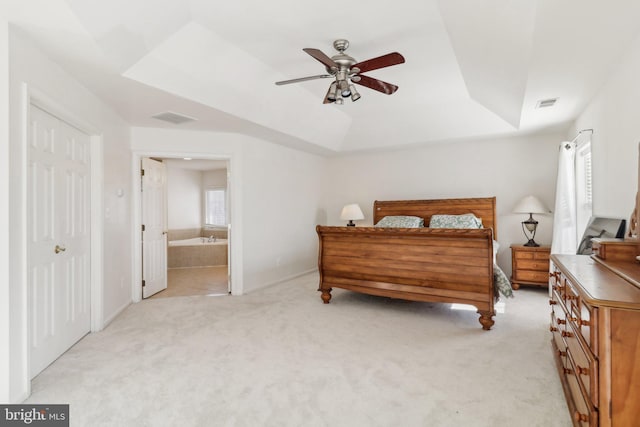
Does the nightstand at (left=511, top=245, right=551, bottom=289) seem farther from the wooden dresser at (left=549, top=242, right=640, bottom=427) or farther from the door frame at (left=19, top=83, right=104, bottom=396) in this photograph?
the door frame at (left=19, top=83, right=104, bottom=396)

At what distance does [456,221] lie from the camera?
16.5 ft

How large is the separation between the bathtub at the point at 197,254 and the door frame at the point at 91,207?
349cm

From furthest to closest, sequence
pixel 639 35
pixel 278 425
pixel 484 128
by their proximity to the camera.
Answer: pixel 484 128
pixel 639 35
pixel 278 425

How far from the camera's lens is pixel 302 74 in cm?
372

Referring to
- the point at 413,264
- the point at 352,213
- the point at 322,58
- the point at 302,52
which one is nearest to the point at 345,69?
the point at 322,58

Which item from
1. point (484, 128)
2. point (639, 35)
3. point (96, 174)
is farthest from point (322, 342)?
point (484, 128)

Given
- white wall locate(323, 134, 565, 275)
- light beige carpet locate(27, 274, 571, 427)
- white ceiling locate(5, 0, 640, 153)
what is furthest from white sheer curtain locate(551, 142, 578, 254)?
white wall locate(323, 134, 565, 275)

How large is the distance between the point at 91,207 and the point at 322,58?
8.60 feet

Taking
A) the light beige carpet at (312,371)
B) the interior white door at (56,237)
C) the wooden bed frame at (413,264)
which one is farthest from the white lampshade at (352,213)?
the interior white door at (56,237)

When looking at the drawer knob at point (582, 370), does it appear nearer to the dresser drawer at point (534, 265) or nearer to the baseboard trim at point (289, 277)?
the dresser drawer at point (534, 265)

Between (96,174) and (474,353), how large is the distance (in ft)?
12.5

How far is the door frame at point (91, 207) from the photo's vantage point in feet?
6.93

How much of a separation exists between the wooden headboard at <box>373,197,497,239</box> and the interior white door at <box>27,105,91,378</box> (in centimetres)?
437

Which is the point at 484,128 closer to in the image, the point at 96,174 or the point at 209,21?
the point at 209,21
